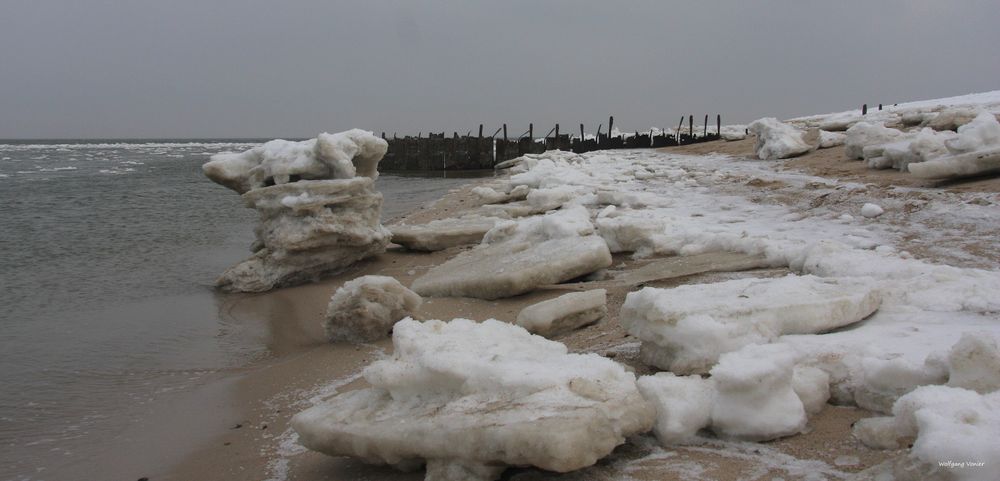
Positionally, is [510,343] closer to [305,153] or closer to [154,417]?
[154,417]

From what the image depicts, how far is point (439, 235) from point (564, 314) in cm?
471

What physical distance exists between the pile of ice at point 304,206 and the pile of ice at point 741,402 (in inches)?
258

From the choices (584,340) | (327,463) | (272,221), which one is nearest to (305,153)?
(272,221)

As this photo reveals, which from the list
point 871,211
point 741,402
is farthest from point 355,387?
point 871,211

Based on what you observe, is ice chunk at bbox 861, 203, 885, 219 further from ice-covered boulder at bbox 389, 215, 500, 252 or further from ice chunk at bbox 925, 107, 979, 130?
ice chunk at bbox 925, 107, 979, 130

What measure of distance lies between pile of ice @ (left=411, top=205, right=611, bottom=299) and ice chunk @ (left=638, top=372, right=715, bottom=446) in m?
3.15

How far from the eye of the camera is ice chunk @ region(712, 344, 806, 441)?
8.54 ft

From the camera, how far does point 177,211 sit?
60.1ft

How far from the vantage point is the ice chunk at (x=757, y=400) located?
2.60 m

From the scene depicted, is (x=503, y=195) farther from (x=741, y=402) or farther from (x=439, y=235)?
(x=741, y=402)

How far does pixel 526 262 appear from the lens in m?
6.17

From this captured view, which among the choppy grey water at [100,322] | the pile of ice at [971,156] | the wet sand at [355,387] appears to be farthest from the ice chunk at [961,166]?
the choppy grey water at [100,322]

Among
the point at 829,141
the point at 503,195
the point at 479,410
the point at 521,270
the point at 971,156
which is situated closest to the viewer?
the point at 479,410

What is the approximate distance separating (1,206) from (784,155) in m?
21.0
